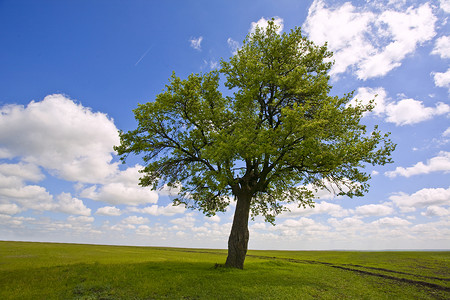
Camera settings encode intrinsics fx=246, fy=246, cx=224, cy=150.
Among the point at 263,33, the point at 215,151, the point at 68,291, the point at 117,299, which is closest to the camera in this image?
the point at 117,299

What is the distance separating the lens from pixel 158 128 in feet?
79.0

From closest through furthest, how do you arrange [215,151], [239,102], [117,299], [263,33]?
[117,299] < [215,151] < [239,102] < [263,33]

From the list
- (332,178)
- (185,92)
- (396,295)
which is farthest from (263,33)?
(396,295)

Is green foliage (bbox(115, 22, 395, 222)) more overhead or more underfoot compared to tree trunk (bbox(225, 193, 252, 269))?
more overhead

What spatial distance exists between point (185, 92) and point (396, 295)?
74.3 feet

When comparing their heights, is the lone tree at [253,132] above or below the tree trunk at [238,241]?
above

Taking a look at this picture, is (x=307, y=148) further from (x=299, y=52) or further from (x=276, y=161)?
(x=299, y=52)

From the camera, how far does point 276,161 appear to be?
2053 cm

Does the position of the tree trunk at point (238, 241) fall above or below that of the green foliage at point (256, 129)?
below

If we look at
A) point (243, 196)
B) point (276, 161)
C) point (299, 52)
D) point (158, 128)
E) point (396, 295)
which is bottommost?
point (396, 295)

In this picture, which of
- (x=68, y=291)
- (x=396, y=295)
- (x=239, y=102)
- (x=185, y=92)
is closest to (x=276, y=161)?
(x=239, y=102)

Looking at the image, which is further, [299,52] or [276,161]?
[299,52]

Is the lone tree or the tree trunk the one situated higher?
the lone tree

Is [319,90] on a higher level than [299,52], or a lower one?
lower
